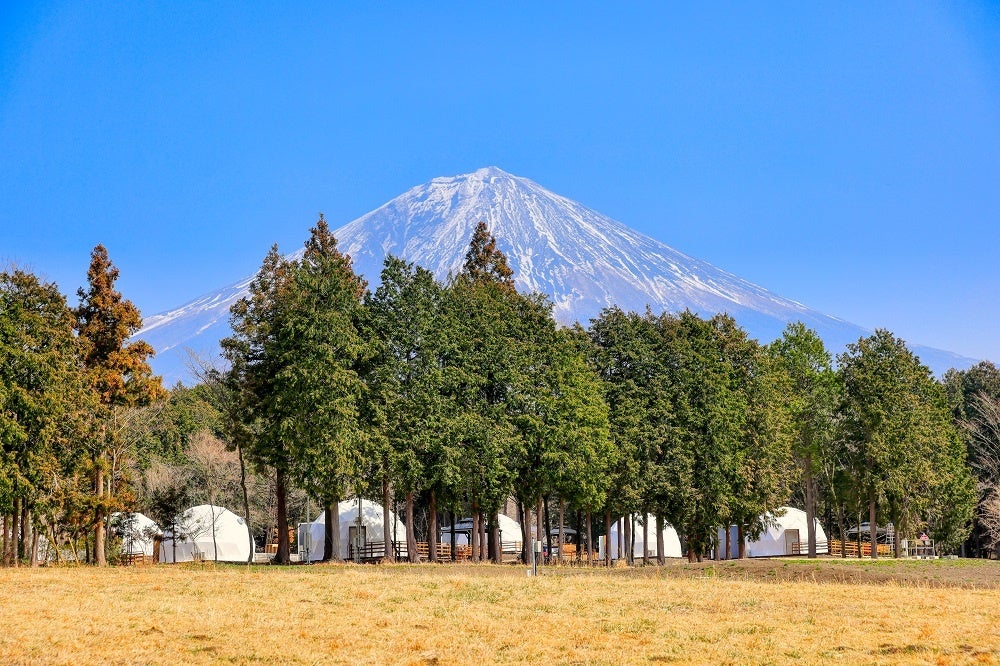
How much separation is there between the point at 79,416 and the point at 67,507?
504cm

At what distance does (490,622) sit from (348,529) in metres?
57.5

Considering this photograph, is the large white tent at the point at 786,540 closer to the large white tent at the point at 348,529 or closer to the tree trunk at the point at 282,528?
the large white tent at the point at 348,529

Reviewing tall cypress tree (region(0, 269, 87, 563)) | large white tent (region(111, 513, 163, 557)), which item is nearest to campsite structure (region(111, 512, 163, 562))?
large white tent (region(111, 513, 163, 557))

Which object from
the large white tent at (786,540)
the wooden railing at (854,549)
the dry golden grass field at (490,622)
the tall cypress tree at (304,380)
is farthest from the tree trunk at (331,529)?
the wooden railing at (854,549)

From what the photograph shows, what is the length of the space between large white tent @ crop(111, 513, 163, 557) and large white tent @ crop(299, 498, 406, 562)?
1075 cm

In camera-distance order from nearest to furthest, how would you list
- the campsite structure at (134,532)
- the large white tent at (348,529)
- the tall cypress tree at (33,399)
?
the tall cypress tree at (33,399) < the campsite structure at (134,532) < the large white tent at (348,529)

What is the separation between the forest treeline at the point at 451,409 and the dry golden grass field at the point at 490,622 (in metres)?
17.8

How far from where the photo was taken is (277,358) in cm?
5512

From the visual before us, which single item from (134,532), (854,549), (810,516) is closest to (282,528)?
(134,532)

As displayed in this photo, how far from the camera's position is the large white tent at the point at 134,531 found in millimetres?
67812

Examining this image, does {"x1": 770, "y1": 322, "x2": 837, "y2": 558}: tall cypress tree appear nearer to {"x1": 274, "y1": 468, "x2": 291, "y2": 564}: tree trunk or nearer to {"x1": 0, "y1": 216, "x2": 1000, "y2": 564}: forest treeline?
{"x1": 0, "y1": 216, "x2": 1000, "y2": 564}: forest treeline

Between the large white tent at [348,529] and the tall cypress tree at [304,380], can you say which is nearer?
the tall cypress tree at [304,380]

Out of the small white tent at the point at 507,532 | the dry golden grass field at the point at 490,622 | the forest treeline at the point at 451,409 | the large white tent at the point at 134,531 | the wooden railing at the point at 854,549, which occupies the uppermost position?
the forest treeline at the point at 451,409

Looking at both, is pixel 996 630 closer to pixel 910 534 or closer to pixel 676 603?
pixel 676 603
